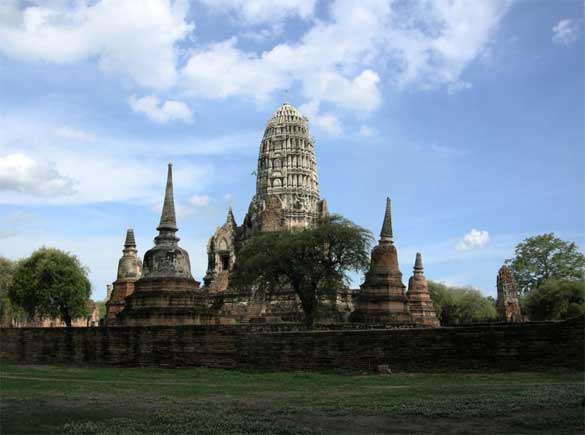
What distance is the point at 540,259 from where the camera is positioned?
64.1 metres

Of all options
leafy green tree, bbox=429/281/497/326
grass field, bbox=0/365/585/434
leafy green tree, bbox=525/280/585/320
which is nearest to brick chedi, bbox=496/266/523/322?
leafy green tree, bbox=525/280/585/320

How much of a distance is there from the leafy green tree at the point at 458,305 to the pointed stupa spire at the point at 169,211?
40880 mm

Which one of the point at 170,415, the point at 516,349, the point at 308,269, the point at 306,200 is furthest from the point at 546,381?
the point at 306,200

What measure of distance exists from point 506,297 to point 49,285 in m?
35.4

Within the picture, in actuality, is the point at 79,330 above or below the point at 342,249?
below

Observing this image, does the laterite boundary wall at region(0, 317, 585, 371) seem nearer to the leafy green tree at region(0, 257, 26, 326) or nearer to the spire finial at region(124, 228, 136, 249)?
the spire finial at region(124, 228, 136, 249)

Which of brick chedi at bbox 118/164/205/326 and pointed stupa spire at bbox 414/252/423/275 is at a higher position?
pointed stupa spire at bbox 414/252/423/275

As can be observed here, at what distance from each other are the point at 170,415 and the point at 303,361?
29.6 feet

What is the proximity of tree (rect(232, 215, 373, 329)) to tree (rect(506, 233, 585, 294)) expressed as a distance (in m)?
31.5

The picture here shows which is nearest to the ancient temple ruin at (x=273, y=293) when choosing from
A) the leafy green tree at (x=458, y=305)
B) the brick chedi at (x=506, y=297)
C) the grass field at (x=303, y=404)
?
the brick chedi at (x=506, y=297)

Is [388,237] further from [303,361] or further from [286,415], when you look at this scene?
[286,415]

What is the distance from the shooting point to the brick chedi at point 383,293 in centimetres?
3534

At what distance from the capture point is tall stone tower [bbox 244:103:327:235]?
79.2 meters

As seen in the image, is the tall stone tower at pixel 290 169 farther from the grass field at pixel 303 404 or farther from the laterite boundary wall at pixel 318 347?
the grass field at pixel 303 404
